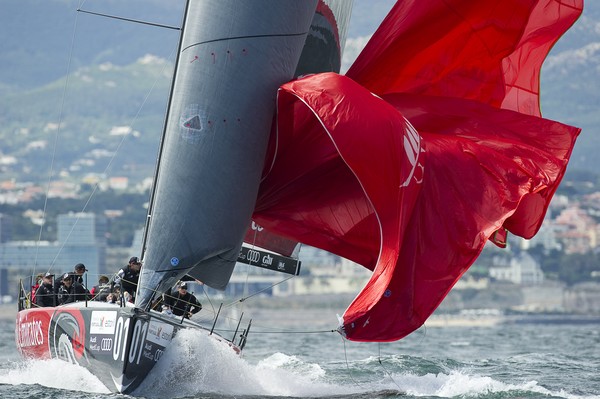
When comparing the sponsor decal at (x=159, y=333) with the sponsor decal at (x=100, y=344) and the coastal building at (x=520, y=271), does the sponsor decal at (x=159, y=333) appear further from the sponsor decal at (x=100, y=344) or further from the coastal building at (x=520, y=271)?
the coastal building at (x=520, y=271)

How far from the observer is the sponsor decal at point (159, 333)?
452 inches

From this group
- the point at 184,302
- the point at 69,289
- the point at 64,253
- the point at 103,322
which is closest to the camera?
the point at 103,322

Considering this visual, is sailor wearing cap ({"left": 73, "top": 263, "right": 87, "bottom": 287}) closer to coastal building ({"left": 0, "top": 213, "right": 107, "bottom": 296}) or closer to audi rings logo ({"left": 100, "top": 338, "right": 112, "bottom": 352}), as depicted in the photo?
audi rings logo ({"left": 100, "top": 338, "right": 112, "bottom": 352})

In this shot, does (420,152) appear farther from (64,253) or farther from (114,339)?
(64,253)

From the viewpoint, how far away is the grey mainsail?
11.5 meters

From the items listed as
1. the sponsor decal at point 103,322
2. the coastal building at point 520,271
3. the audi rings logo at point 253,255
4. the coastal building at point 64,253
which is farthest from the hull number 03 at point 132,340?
the coastal building at point 520,271

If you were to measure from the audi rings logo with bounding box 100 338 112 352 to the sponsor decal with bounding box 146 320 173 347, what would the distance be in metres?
0.34

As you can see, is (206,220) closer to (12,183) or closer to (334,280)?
(334,280)

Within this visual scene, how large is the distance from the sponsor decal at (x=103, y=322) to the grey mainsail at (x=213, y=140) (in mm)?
288

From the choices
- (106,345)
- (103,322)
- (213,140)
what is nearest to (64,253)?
(103,322)

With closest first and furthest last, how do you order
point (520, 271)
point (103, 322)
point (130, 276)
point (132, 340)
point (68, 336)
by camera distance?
1. point (132, 340)
2. point (103, 322)
3. point (68, 336)
4. point (130, 276)
5. point (520, 271)

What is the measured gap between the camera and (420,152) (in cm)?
1162

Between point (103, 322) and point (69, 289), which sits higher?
point (69, 289)

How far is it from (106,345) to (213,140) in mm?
1932
